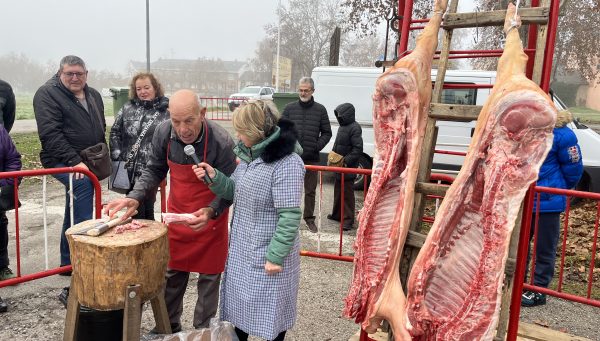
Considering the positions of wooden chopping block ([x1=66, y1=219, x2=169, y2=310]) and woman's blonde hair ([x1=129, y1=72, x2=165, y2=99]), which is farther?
woman's blonde hair ([x1=129, y1=72, x2=165, y2=99])

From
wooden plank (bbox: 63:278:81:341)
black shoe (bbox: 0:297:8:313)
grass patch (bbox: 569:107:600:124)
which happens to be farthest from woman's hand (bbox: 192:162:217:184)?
grass patch (bbox: 569:107:600:124)

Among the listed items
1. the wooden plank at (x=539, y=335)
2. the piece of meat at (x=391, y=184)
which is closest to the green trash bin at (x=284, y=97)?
the wooden plank at (x=539, y=335)

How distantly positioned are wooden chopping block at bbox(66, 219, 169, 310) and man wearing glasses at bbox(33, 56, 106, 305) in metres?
1.82

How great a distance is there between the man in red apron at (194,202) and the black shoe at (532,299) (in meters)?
2.86

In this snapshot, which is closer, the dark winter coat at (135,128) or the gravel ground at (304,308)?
the gravel ground at (304,308)

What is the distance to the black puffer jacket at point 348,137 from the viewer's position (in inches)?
249

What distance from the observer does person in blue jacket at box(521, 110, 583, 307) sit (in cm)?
405

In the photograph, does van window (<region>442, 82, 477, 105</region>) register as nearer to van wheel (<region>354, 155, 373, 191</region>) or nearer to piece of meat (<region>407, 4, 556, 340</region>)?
van wheel (<region>354, 155, 373, 191</region>)

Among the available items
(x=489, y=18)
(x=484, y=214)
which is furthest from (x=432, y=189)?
(x=489, y=18)

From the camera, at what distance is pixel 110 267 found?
2381 mm

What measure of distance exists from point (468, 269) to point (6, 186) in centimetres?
380

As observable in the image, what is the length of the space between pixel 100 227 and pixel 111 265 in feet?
0.87

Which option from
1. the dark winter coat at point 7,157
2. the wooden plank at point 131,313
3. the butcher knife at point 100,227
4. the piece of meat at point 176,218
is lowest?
the wooden plank at point 131,313

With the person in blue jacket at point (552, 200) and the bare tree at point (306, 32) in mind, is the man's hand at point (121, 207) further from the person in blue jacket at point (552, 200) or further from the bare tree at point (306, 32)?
the bare tree at point (306, 32)
